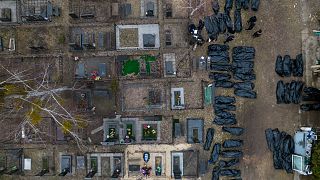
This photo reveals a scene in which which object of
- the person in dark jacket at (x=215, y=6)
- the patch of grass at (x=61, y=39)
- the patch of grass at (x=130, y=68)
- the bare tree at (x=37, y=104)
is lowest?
the bare tree at (x=37, y=104)

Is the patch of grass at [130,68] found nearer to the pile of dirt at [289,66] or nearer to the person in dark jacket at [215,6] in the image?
the person in dark jacket at [215,6]

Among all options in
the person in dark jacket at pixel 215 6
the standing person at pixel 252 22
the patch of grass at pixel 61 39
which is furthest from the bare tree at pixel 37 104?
the standing person at pixel 252 22

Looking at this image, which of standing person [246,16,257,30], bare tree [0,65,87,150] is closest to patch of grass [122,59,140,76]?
bare tree [0,65,87,150]

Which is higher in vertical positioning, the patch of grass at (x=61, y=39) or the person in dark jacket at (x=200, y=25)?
the person in dark jacket at (x=200, y=25)

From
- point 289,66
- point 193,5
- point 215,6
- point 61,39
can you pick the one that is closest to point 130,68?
point 61,39

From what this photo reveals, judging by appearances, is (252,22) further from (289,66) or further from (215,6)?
(289,66)

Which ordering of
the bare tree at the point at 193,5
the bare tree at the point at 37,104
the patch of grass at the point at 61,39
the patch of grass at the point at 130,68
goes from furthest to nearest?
1. the patch of grass at the point at 61,39
2. the patch of grass at the point at 130,68
3. the bare tree at the point at 37,104
4. the bare tree at the point at 193,5
